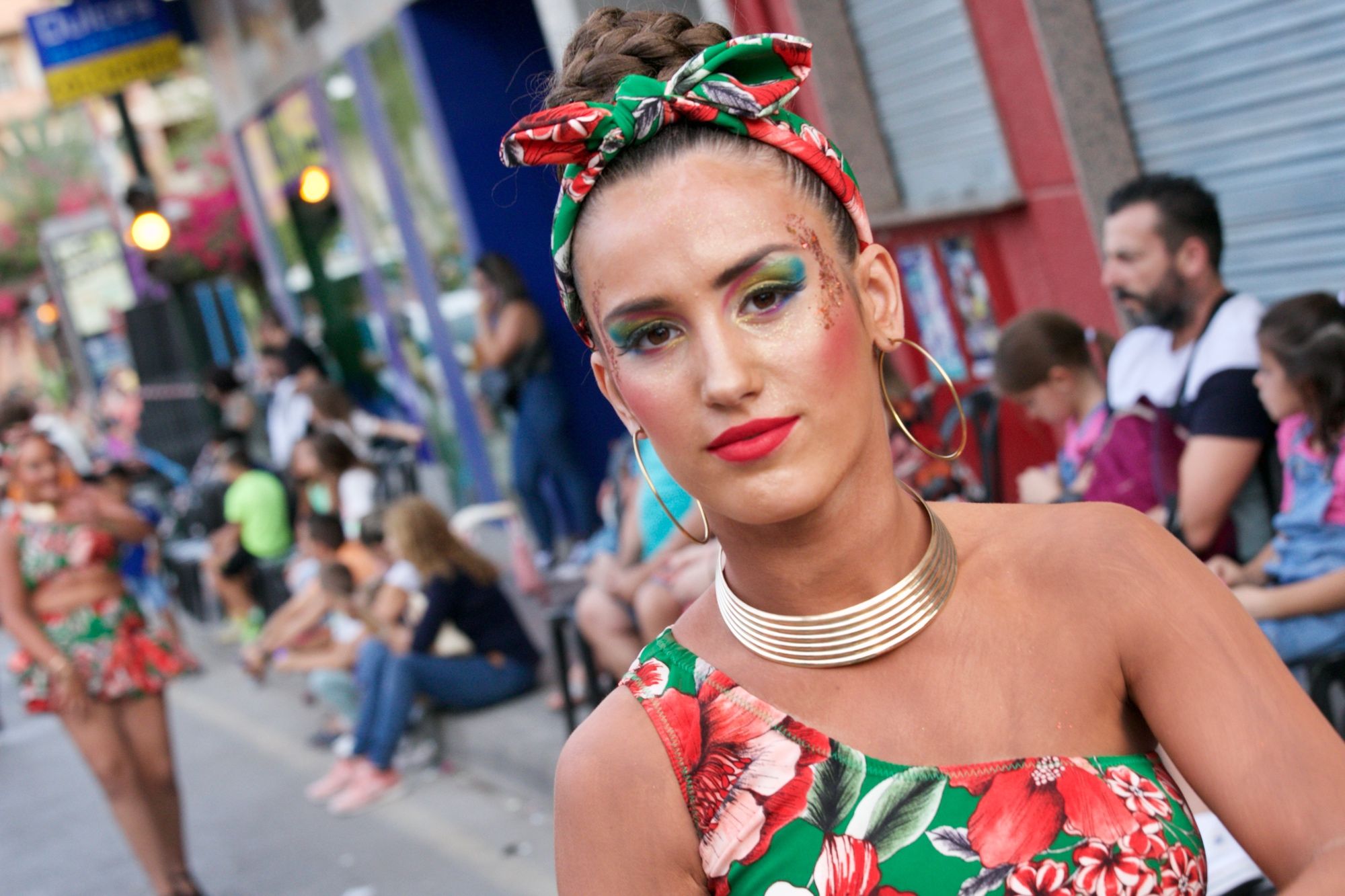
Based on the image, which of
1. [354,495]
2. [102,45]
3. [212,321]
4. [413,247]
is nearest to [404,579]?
[354,495]

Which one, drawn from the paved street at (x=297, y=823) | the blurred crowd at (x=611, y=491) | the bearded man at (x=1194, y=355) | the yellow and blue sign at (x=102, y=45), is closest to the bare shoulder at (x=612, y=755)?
the blurred crowd at (x=611, y=491)

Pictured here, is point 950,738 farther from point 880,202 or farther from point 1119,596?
point 880,202

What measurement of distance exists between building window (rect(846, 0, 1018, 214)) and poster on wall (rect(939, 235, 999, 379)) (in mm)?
208

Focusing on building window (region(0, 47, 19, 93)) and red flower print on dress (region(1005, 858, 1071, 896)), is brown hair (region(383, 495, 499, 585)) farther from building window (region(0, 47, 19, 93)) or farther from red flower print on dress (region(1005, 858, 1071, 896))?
building window (region(0, 47, 19, 93))

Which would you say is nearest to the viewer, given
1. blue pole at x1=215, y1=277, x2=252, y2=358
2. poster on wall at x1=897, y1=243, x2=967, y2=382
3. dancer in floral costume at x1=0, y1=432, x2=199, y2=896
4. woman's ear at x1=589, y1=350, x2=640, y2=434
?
woman's ear at x1=589, y1=350, x2=640, y2=434

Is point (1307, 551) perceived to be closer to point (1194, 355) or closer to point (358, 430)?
point (1194, 355)

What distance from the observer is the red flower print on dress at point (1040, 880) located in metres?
1.43

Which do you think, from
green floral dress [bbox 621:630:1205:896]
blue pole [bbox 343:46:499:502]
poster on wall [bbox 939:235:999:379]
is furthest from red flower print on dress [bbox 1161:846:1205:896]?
blue pole [bbox 343:46:499:502]

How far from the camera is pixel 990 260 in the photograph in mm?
5680

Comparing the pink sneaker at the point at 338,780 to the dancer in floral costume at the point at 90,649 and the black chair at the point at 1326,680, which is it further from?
the black chair at the point at 1326,680

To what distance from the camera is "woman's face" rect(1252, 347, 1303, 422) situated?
3385mm

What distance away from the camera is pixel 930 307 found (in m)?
6.19

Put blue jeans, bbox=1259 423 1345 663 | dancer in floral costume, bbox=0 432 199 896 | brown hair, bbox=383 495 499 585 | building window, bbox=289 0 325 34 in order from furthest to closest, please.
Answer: building window, bbox=289 0 325 34, brown hair, bbox=383 495 499 585, dancer in floral costume, bbox=0 432 199 896, blue jeans, bbox=1259 423 1345 663

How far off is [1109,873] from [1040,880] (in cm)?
7
